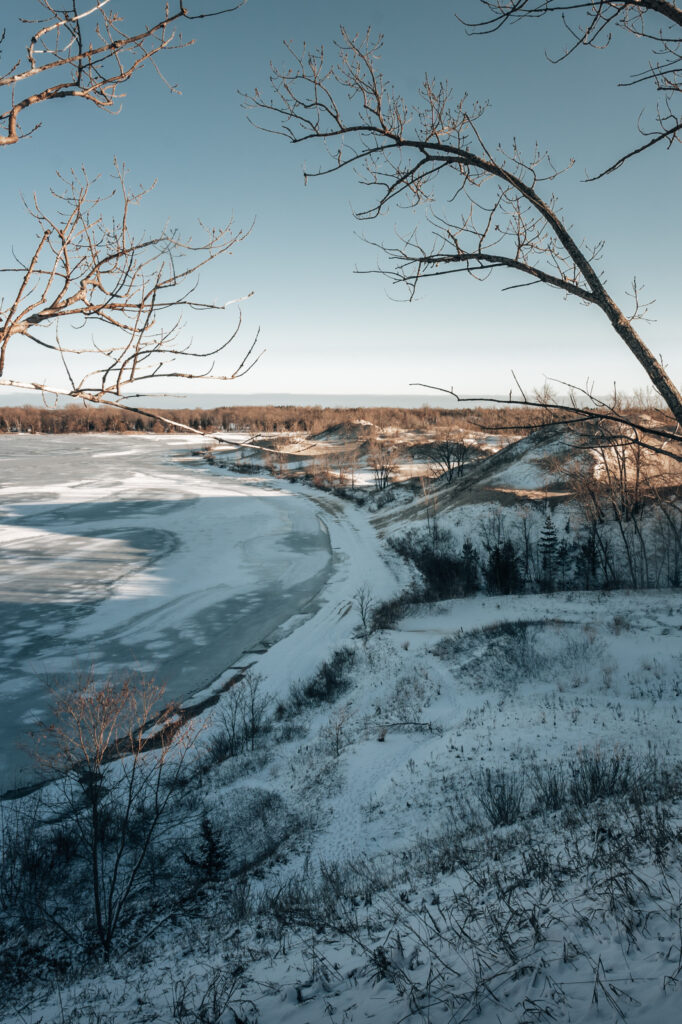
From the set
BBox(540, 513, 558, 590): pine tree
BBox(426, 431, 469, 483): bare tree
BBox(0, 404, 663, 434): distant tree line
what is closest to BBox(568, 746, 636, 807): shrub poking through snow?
BBox(540, 513, 558, 590): pine tree

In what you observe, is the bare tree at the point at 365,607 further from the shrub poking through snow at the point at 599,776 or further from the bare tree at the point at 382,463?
the bare tree at the point at 382,463

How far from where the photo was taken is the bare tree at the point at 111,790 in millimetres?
5953

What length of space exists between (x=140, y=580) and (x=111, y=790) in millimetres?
12649

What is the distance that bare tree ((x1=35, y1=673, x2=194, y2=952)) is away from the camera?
595 centimetres

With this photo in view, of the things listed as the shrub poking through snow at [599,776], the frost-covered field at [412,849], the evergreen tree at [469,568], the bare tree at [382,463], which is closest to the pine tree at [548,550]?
the evergreen tree at [469,568]

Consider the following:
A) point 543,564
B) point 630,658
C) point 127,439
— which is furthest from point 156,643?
point 127,439

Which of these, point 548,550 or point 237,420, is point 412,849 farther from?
point 237,420

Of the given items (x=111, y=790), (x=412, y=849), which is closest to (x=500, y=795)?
(x=412, y=849)

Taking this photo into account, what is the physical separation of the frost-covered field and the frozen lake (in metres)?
2.46

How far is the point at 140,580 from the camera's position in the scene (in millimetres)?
20547

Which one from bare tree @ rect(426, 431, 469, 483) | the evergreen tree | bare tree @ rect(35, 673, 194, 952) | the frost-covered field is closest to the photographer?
the frost-covered field

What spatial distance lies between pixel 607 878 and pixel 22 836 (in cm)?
800

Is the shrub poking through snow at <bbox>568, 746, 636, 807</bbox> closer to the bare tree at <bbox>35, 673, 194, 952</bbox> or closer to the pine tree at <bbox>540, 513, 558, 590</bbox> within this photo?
the bare tree at <bbox>35, 673, 194, 952</bbox>

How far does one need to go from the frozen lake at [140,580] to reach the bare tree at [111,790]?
1.18 m
